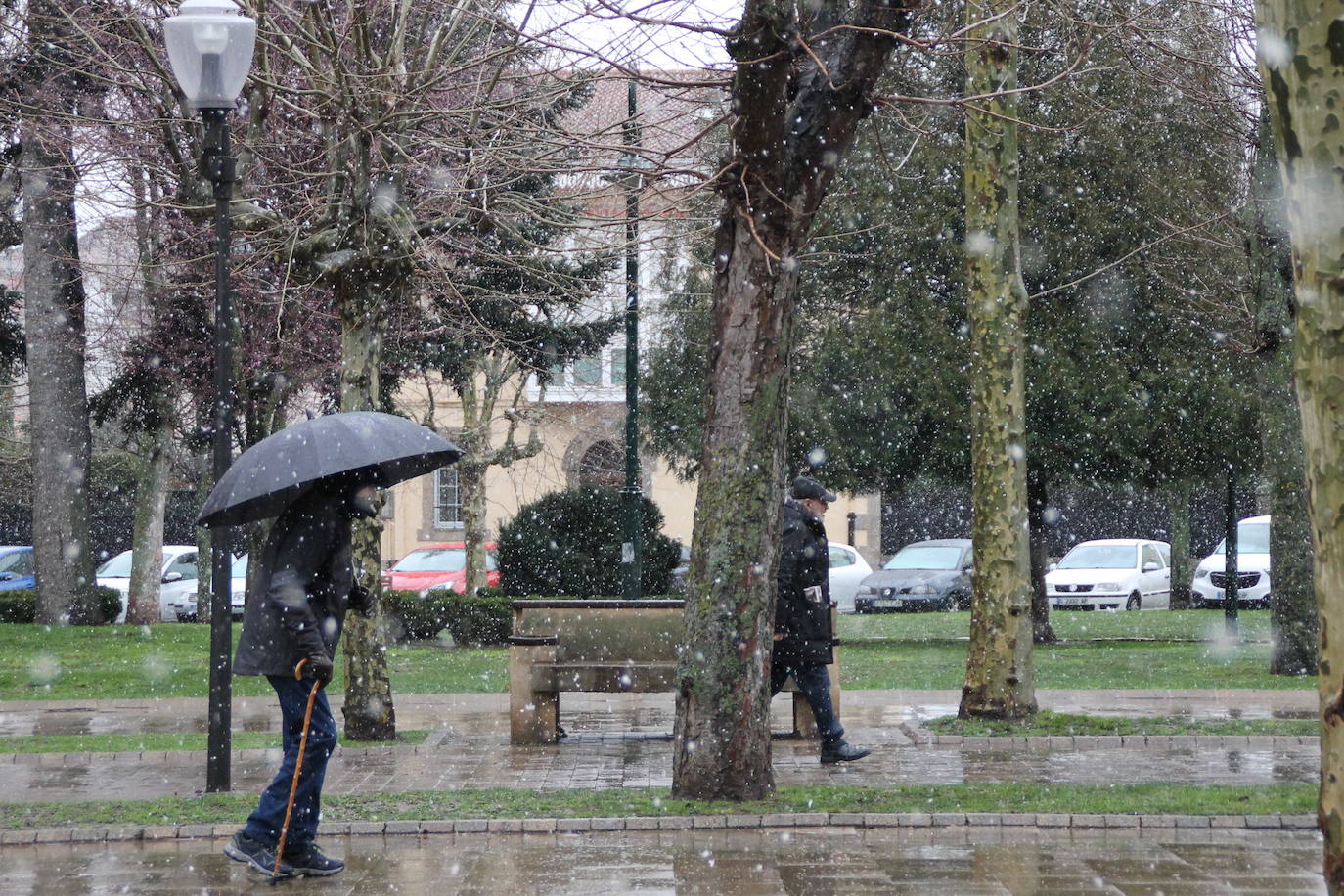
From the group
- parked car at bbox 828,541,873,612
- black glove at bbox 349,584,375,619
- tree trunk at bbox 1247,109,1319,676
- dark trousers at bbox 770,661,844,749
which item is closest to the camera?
black glove at bbox 349,584,375,619

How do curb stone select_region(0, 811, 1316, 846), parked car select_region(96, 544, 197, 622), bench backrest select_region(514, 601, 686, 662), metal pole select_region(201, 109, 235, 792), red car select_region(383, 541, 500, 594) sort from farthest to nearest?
parked car select_region(96, 544, 197, 622), red car select_region(383, 541, 500, 594), bench backrest select_region(514, 601, 686, 662), metal pole select_region(201, 109, 235, 792), curb stone select_region(0, 811, 1316, 846)

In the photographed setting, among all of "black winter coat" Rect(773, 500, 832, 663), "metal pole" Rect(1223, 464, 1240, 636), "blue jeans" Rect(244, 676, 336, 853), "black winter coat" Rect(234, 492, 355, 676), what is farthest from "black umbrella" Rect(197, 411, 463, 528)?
"metal pole" Rect(1223, 464, 1240, 636)

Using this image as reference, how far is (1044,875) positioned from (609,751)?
4.69 m

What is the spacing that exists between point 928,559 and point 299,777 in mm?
26309

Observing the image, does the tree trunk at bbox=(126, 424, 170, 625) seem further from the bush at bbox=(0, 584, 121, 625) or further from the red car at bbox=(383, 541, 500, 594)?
the red car at bbox=(383, 541, 500, 594)

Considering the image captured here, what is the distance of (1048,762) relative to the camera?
34.2 ft

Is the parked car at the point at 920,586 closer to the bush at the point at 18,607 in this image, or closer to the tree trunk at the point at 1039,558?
the tree trunk at the point at 1039,558

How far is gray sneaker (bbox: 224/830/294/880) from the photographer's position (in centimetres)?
689

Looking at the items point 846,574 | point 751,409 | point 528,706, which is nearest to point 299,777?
point 751,409

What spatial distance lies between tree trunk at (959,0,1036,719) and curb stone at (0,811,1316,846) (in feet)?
12.4

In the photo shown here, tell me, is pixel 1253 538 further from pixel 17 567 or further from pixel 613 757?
pixel 613 757

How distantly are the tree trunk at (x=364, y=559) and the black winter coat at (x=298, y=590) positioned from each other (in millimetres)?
3953

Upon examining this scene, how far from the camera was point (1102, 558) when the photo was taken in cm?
3406

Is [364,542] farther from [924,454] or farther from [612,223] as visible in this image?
[924,454]
